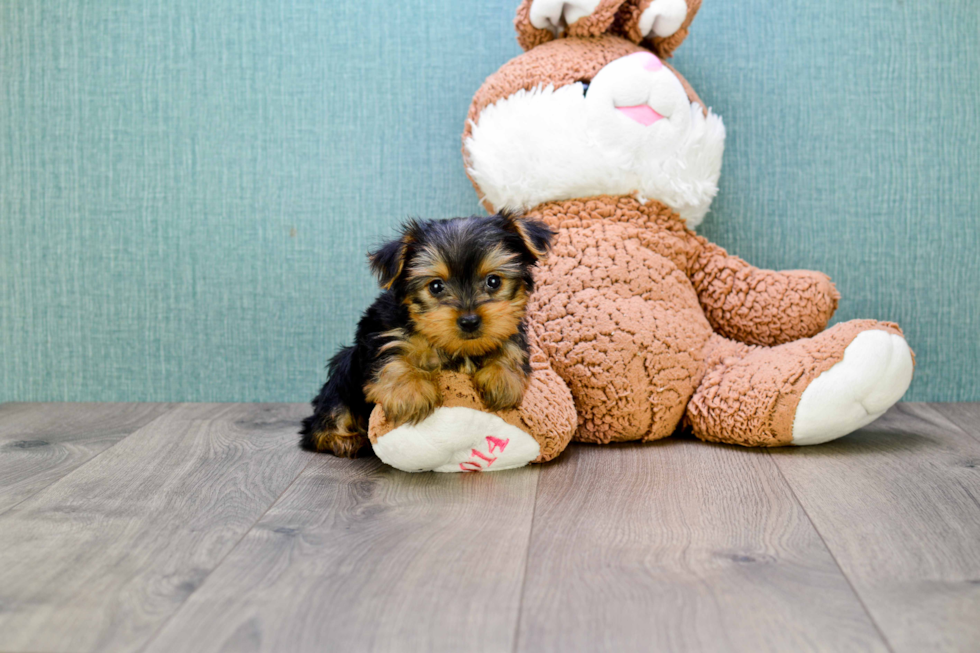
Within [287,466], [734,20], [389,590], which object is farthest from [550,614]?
[734,20]

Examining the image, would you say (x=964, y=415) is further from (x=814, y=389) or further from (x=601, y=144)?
(x=601, y=144)

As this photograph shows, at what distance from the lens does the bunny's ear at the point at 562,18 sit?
7.35ft

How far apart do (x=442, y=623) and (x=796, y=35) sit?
2348 millimetres

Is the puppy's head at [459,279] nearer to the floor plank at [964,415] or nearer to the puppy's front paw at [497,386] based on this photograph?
the puppy's front paw at [497,386]

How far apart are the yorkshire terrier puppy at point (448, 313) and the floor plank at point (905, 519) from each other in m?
0.78

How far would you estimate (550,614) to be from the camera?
1224 millimetres

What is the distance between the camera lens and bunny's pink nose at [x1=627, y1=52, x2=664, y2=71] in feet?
7.20

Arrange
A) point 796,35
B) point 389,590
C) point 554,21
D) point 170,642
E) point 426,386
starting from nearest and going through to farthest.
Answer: point 170,642 < point 389,590 < point 426,386 < point 554,21 < point 796,35

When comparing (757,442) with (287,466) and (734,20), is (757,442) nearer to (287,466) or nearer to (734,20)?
(287,466)

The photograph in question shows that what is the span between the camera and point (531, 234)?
73.2 inches

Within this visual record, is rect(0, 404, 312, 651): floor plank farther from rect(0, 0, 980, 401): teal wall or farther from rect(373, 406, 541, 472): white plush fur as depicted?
rect(0, 0, 980, 401): teal wall

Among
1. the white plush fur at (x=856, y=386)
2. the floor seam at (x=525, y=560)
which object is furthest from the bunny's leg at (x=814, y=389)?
the floor seam at (x=525, y=560)

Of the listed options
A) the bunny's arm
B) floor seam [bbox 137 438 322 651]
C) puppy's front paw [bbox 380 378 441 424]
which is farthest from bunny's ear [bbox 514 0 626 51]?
floor seam [bbox 137 438 322 651]

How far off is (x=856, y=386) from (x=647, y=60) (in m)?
1.07
